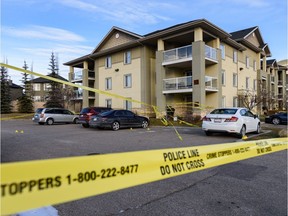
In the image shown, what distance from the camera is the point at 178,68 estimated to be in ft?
88.7

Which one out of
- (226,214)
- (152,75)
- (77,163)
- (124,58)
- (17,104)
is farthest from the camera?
(17,104)

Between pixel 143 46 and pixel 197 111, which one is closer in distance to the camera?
pixel 197 111

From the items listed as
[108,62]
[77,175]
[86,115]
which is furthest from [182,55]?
[77,175]

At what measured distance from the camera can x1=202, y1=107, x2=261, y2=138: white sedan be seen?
12000mm

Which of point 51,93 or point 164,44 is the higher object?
point 164,44

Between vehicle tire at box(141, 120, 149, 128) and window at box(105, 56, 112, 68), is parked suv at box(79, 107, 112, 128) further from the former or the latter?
window at box(105, 56, 112, 68)

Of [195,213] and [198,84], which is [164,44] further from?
[195,213]

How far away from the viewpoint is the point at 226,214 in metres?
3.60

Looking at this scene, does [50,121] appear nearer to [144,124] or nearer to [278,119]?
[144,124]

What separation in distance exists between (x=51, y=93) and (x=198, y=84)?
31.8 m

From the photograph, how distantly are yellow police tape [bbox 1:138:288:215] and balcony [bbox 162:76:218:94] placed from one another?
21.3m

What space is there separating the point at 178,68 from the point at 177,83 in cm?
342

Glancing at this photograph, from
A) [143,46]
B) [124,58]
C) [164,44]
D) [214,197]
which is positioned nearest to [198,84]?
[164,44]

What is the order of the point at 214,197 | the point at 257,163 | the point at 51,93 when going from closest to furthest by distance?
the point at 214,197, the point at 257,163, the point at 51,93
